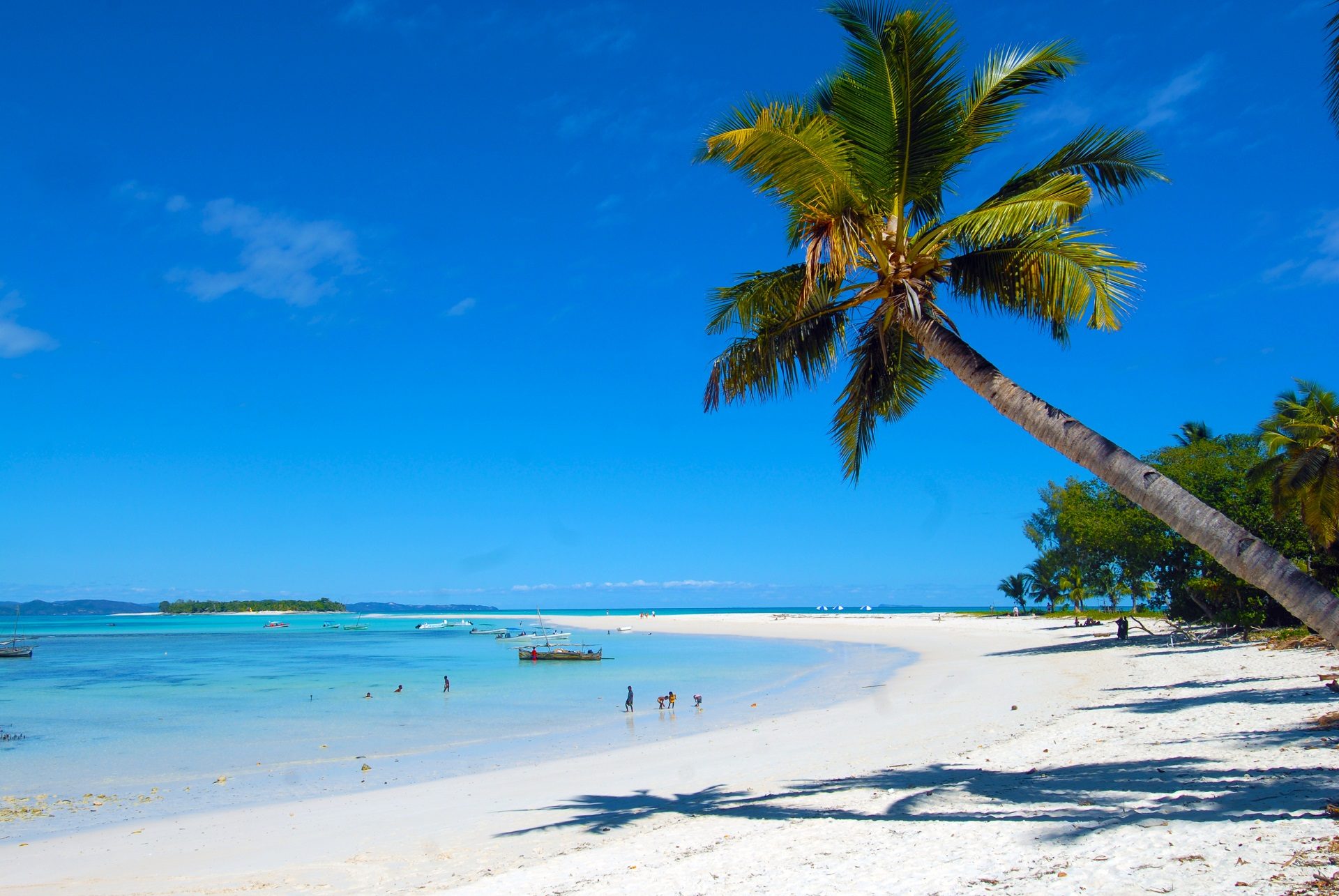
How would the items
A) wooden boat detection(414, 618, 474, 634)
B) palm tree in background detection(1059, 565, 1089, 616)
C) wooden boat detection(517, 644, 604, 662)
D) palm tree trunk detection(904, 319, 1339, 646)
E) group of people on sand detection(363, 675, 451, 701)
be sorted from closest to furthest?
palm tree trunk detection(904, 319, 1339, 646), group of people on sand detection(363, 675, 451, 701), wooden boat detection(517, 644, 604, 662), palm tree in background detection(1059, 565, 1089, 616), wooden boat detection(414, 618, 474, 634)

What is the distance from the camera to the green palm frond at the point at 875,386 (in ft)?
27.3

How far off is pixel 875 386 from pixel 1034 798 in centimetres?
446

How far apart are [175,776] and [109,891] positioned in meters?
8.05

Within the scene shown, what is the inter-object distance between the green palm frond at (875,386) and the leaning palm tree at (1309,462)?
42.5ft

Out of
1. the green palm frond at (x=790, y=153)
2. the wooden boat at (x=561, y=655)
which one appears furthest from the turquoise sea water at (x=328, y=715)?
the green palm frond at (x=790, y=153)

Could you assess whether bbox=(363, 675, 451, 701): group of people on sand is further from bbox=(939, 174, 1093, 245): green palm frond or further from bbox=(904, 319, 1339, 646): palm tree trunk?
bbox=(939, 174, 1093, 245): green palm frond

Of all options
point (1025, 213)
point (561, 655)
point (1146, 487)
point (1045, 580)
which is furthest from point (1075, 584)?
point (1146, 487)

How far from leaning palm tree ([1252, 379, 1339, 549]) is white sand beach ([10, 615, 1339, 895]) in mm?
3131

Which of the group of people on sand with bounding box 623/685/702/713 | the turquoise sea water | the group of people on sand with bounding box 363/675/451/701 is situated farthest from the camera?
the group of people on sand with bounding box 363/675/451/701

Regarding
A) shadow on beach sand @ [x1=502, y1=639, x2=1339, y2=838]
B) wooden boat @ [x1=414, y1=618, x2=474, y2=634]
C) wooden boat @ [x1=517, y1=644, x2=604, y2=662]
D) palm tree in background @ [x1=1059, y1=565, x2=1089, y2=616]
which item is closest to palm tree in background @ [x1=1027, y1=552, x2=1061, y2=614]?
palm tree in background @ [x1=1059, y1=565, x2=1089, y2=616]

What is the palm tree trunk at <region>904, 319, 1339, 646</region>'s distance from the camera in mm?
4516

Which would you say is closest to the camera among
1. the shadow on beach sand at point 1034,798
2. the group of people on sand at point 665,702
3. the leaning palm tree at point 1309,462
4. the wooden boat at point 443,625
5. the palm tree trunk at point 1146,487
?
the palm tree trunk at point 1146,487

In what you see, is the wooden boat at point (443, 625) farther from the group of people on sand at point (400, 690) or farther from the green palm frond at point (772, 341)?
the green palm frond at point (772, 341)

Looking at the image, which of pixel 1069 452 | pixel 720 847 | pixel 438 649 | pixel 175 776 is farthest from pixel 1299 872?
pixel 438 649
